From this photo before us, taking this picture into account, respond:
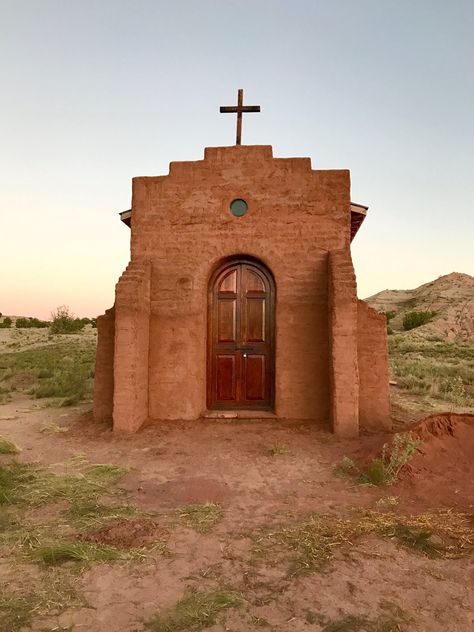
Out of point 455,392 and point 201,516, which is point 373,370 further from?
point 455,392

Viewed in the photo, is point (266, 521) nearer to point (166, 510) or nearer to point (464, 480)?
point (166, 510)

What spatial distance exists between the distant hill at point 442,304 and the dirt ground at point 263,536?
121 ft

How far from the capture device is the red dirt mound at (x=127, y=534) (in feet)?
12.8

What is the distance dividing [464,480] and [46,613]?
15.6 feet

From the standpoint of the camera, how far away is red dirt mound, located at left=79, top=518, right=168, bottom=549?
389 centimetres

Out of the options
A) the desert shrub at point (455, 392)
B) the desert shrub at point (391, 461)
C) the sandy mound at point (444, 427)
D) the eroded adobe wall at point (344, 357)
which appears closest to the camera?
the desert shrub at point (391, 461)

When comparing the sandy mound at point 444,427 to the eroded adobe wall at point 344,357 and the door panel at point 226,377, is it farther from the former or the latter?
the door panel at point 226,377

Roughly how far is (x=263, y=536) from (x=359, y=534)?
34.7 inches

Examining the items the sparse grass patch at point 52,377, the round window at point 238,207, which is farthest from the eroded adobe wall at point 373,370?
the sparse grass patch at point 52,377

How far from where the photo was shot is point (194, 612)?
2.89m

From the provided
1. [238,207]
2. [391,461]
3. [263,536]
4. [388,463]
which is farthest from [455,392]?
[263,536]

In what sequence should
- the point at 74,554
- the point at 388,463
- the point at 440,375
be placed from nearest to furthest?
the point at 74,554, the point at 388,463, the point at 440,375

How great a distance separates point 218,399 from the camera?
352 inches

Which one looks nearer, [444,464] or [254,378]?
[444,464]
